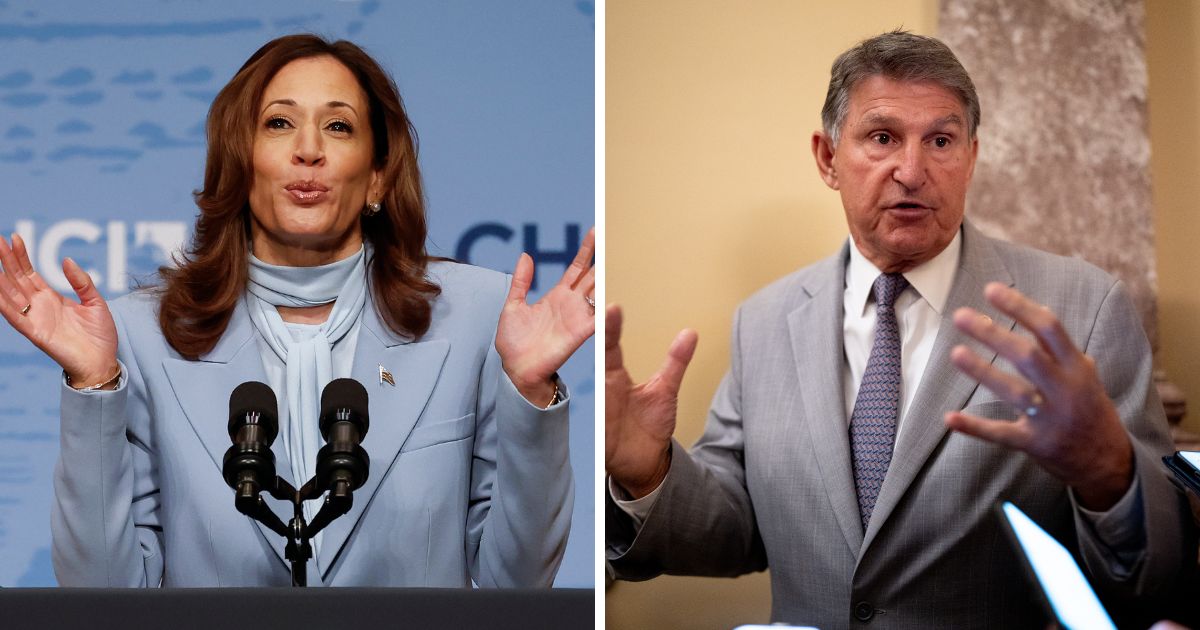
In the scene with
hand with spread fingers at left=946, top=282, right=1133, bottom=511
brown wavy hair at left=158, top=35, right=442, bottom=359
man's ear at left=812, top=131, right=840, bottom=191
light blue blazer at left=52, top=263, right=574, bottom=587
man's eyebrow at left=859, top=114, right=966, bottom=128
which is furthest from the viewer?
brown wavy hair at left=158, top=35, right=442, bottom=359

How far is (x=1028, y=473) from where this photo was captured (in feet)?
7.57

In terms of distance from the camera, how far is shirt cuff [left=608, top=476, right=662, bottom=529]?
8.61ft

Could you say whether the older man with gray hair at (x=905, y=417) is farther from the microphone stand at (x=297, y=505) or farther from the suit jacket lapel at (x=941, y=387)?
the microphone stand at (x=297, y=505)

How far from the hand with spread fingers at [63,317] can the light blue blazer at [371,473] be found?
46 millimetres

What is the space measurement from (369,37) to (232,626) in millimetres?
1532

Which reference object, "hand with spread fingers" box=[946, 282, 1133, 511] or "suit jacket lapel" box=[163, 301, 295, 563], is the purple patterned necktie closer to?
"hand with spread fingers" box=[946, 282, 1133, 511]

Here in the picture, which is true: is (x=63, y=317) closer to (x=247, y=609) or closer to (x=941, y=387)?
(x=247, y=609)

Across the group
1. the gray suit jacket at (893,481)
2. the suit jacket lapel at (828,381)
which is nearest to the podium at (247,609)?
the gray suit jacket at (893,481)

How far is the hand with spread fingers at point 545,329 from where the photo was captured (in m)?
2.91

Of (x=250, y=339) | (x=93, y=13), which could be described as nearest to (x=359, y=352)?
(x=250, y=339)

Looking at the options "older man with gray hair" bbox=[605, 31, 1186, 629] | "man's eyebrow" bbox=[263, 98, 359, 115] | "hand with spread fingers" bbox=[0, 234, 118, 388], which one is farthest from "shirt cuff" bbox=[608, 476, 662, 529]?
"hand with spread fingers" bbox=[0, 234, 118, 388]

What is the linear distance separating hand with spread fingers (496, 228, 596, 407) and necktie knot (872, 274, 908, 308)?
737mm

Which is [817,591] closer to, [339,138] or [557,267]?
[557,267]

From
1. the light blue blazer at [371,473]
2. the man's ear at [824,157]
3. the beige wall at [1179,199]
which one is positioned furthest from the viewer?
the light blue blazer at [371,473]
